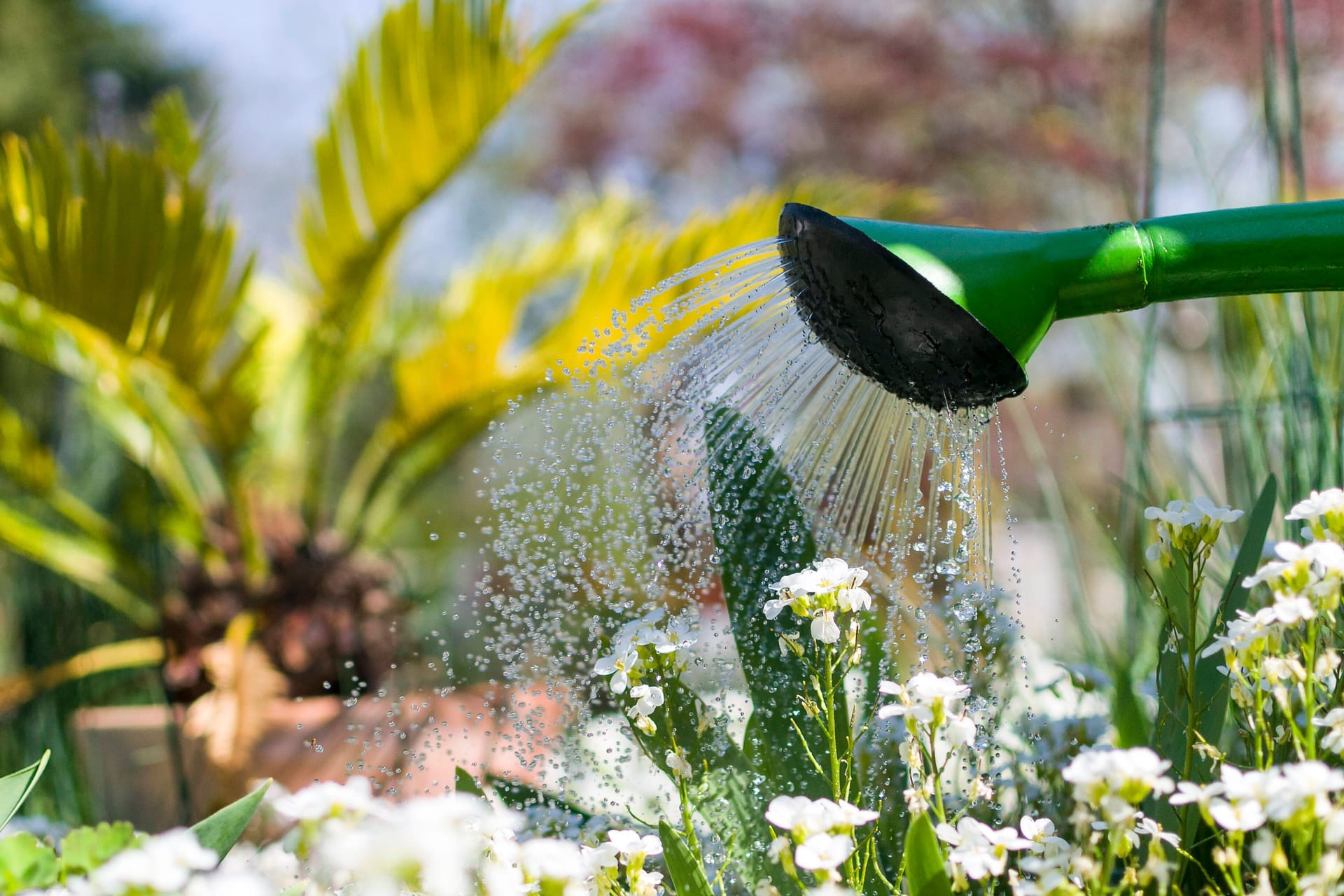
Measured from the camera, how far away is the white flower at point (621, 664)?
724mm

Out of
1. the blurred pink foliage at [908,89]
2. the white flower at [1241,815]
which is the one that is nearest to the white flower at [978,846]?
the white flower at [1241,815]

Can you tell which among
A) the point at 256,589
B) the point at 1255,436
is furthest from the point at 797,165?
the point at 1255,436

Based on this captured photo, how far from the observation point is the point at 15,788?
2.39ft

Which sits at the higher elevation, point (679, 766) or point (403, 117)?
point (403, 117)

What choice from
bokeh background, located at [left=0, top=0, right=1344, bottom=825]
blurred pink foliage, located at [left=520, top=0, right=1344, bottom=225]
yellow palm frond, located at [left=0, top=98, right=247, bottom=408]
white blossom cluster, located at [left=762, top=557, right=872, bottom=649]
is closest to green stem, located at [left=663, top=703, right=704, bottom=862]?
white blossom cluster, located at [left=762, top=557, right=872, bottom=649]

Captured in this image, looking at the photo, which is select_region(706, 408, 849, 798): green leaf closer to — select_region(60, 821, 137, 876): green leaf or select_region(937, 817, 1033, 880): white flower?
select_region(937, 817, 1033, 880): white flower

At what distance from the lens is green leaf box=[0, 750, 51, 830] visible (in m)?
0.70

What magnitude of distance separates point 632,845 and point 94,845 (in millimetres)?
293

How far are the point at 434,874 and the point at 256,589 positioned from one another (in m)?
2.61

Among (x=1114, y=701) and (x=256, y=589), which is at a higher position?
(x=256, y=589)

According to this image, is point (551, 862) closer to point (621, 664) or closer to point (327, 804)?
point (327, 804)

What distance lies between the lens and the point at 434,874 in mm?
463

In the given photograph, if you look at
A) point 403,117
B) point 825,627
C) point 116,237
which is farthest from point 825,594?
point 403,117

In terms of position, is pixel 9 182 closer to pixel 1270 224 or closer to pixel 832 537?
pixel 832 537
